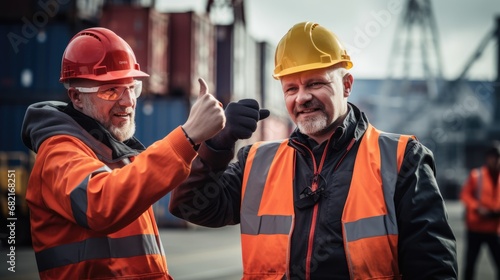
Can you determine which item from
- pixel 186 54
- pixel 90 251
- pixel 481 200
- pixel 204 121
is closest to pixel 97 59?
pixel 204 121

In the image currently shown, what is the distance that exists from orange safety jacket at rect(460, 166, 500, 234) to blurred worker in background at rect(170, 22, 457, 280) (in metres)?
5.98

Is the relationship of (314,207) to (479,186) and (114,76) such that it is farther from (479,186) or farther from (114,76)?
(479,186)

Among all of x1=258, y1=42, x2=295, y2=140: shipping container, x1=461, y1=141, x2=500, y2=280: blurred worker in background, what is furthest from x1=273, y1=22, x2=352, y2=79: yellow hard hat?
x1=258, y1=42, x2=295, y2=140: shipping container

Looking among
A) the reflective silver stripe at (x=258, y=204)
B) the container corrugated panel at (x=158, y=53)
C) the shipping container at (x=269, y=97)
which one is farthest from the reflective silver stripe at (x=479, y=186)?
the shipping container at (x=269, y=97)

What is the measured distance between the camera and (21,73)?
60.5ft

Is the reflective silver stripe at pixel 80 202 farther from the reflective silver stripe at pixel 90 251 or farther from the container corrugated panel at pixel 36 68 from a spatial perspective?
the container corrugated panel at pixel 36 68

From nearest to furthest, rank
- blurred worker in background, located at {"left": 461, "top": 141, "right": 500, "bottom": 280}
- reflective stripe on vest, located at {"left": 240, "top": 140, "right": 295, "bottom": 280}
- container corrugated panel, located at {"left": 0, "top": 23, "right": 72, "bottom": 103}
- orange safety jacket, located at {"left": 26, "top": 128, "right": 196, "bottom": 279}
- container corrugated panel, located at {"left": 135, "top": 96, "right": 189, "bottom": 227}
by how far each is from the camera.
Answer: orange safety jacket, located at {"left": 26, "top": 128, "right": 196, "bottom": 279} → reflective stripe on vest, located at {"left": 240, "top": 140, "right": 295, "bottom": 280} → blurred worker in background, located at {"left": 461, "top": 141, "right": 500, "bottom": 280} → container corrugated panel, located at {"left": 0, "top": 23, "right": 72, "bottom": 103} → container corrugated panel, located at {"left": 135, "top": 96, "right": 189, "bottom": 227}

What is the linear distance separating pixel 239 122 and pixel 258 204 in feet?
1.38

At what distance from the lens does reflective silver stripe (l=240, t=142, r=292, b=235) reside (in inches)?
123

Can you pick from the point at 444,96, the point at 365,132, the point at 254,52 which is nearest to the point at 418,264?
the point at 365,132

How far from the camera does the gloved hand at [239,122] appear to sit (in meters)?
3.04

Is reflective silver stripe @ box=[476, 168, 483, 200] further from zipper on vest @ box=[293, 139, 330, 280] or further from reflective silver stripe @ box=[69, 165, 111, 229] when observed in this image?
reflective silver stripe @ box=[69, 165, 111, 229]

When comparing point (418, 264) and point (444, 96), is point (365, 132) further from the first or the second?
point (444, 96)

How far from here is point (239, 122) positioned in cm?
304
